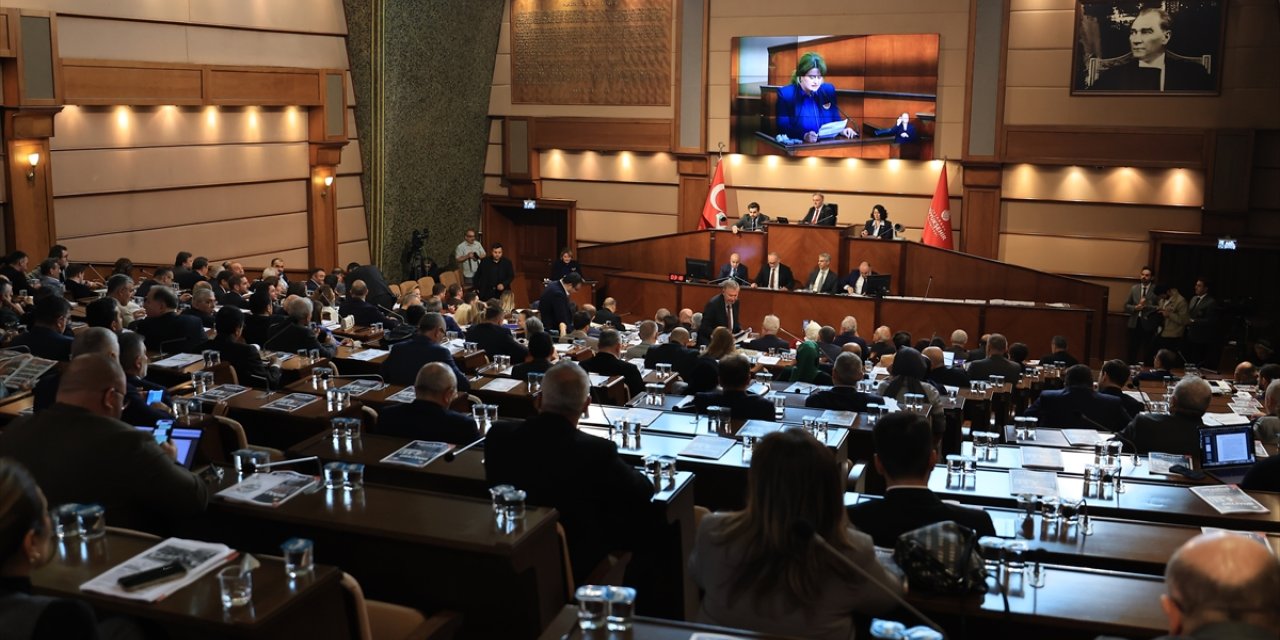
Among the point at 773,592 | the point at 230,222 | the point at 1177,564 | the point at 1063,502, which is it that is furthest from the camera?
the point at 230,222

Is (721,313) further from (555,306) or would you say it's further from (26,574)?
(26,574)

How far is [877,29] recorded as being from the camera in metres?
13.8

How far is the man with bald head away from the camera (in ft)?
6.48

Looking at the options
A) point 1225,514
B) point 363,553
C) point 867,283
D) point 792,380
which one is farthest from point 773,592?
point 867,283

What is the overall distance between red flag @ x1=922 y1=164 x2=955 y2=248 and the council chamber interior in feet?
0.13

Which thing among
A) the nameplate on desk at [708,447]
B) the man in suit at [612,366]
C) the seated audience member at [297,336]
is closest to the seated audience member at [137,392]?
the seated audience member at [297,336]

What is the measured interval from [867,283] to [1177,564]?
33.6 ft

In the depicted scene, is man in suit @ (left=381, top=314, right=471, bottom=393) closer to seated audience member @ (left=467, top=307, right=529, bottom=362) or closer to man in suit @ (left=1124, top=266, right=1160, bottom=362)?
seated audience member @ (left=467, top=307, right=529, bottom=362)

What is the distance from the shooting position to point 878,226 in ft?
43.0

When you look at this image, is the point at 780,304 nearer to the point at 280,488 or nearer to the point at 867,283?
the point at 867,283

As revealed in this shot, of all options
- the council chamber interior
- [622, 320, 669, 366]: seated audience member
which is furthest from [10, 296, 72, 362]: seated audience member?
[622, 320, 669, 366]: seated audience member

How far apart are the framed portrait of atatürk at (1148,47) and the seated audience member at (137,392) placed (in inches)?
431

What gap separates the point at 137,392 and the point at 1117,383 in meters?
5.37

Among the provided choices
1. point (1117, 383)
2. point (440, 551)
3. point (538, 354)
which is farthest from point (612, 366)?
point (440, 551)
